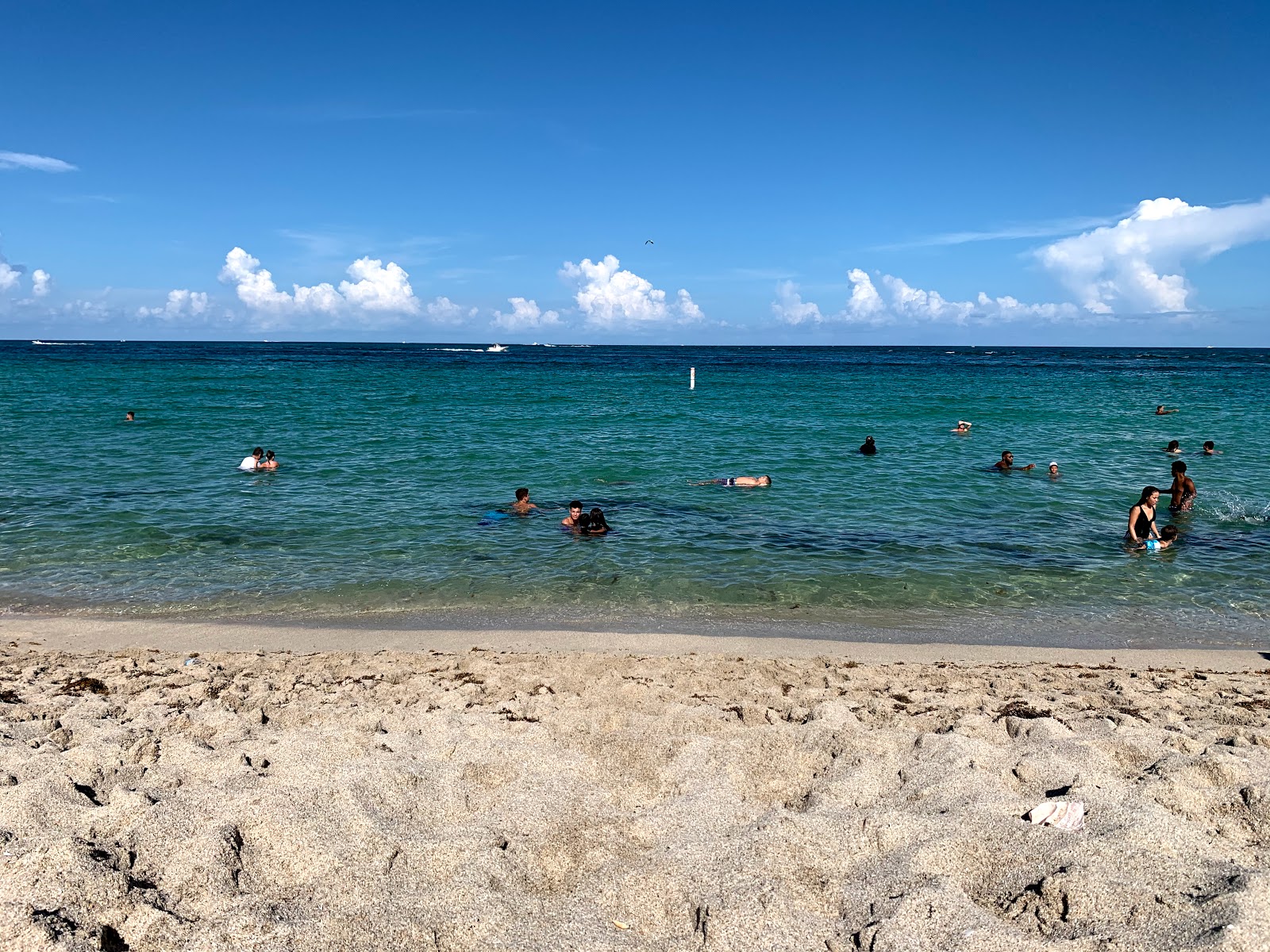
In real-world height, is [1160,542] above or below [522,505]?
below

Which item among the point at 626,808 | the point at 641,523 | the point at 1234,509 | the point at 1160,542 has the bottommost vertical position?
the point at 626,808

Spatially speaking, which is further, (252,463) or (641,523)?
(252,463)

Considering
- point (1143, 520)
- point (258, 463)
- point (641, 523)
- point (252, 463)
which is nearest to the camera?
point (1143, 520)

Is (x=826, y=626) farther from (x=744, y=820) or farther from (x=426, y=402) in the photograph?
(x=426, y=402)

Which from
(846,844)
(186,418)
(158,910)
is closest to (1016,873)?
(846,844)

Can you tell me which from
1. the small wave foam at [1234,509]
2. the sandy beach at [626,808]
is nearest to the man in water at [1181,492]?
the small wave foam at [1234,509]

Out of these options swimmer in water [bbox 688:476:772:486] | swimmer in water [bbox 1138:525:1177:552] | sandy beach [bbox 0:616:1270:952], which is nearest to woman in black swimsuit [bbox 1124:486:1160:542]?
swimmer in water [bbox 1138:525:1177:552]

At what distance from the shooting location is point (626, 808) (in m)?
5.28

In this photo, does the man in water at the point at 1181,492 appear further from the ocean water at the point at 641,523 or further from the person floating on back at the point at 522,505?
the person floating on back at the point at 522,505

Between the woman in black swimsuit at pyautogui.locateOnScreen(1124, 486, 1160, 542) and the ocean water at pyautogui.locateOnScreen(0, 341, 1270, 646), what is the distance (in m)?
0.48

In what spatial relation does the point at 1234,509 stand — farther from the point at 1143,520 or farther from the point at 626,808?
the point at 626,808

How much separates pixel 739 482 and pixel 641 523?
14.3 ft

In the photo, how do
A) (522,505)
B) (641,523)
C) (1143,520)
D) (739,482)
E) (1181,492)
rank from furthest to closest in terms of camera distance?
(739,482)
(522,505)
(1181,492)
(641,523)
(1143,520)

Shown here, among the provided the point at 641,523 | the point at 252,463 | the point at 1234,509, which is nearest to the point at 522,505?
the point at 641,523
